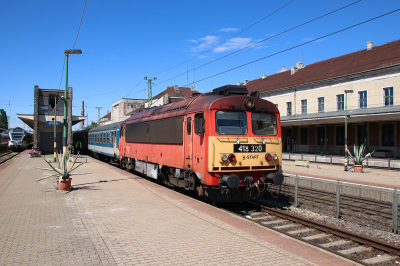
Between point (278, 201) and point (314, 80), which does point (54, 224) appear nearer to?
point (278, 201)

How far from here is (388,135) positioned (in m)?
29.6

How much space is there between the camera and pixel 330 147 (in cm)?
3553

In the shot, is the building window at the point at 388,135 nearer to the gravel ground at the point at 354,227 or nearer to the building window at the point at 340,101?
the building window at the point at 340,101

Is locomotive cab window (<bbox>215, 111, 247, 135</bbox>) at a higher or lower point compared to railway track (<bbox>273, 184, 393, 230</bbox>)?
higher

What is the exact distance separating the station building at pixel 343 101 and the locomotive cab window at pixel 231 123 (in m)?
18.9

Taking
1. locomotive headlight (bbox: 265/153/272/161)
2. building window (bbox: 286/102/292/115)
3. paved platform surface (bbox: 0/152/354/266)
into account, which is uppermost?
building window (bbox: 286/102/292/115)

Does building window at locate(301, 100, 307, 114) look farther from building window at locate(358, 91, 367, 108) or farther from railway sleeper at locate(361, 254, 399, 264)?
railway sleeper at locate(361, 254, 399, 264)

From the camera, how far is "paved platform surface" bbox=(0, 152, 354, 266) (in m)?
5.42

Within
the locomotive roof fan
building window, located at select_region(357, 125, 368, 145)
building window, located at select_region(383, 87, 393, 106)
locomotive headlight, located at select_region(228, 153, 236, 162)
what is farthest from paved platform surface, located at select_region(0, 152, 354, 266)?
building window, located at select_region(383, 87, 393, 106)

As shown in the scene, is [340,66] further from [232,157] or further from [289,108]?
[232,157]

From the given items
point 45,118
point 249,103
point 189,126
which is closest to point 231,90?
point 249,103

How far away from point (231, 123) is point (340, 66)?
31107mm

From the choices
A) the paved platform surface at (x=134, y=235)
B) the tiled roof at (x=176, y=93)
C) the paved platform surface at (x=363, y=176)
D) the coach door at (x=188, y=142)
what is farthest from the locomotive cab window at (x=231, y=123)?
the tiled roof at (x=176, y=93)

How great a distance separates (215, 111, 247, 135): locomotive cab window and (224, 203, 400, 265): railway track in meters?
2.49
